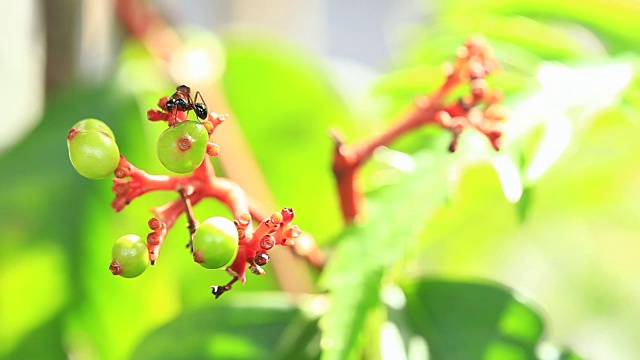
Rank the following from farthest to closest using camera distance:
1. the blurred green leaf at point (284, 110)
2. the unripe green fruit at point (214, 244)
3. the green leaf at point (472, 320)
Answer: the blurred green leaf at point (284, 110) → the green leaf at point (472, 320) → the unripe green fruit at point (214, 244)

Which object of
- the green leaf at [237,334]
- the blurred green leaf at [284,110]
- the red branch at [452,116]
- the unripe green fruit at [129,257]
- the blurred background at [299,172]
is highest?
the blurred green leaf at [284,110]

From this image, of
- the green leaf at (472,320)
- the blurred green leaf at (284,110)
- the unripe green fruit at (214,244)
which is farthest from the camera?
the blurred green leaf at (284,110)

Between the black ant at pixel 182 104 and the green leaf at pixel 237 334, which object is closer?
the black ant at pixel 182 104

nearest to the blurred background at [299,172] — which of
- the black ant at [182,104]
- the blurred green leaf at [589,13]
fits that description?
the blurred green leaf at [589,13]

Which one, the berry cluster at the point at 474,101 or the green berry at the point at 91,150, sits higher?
the berry cluster at the point at 474,101

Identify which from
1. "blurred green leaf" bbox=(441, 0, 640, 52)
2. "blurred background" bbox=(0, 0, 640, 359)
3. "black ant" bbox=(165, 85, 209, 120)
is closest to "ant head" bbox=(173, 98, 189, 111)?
"black ant" bbox=(165, 85, 209, 120)

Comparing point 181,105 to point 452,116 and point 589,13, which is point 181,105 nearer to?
point 452,116

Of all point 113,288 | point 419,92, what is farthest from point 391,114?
point 113,288

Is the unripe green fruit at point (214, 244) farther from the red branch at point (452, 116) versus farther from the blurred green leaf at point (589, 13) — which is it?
A: the blurred green leaf at point (589, 13)
